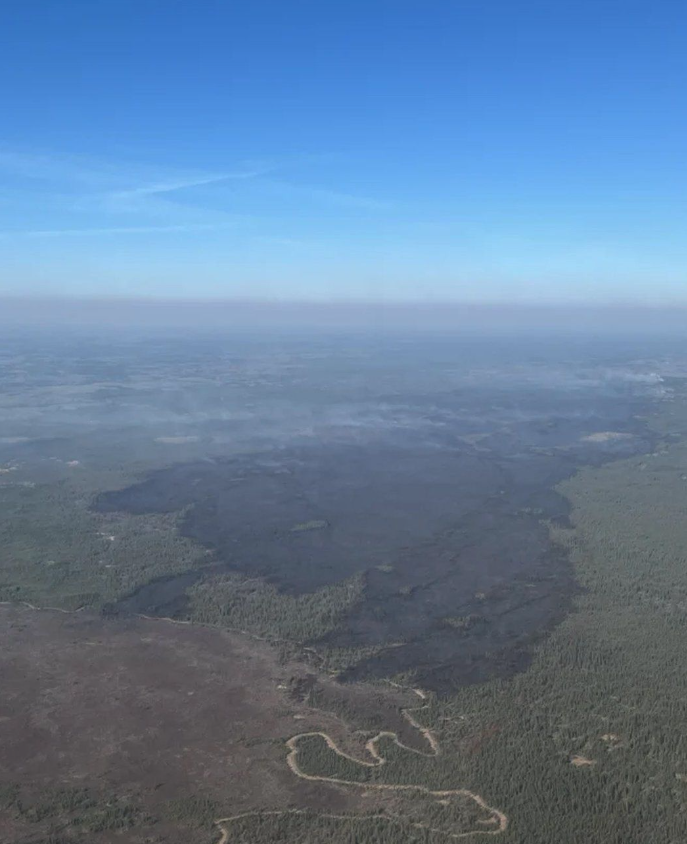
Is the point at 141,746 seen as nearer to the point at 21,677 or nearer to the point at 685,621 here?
the point at 21,677

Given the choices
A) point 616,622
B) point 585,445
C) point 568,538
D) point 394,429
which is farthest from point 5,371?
point 616,622

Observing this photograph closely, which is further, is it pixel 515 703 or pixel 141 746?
pixel 515 703

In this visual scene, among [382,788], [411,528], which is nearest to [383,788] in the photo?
[382,788]

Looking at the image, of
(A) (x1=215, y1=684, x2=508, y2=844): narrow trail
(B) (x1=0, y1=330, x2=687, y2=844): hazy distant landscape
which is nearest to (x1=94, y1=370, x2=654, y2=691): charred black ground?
(B) (x1=0, y1=330, x2=687, y2=844): hazy distant landscape

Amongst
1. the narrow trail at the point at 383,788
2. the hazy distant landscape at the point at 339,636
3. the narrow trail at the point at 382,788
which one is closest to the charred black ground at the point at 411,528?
the hazy distant landscape at the point at 339,636

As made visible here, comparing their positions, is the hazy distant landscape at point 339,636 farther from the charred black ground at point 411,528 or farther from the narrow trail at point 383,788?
the charred black ground at point 411,528

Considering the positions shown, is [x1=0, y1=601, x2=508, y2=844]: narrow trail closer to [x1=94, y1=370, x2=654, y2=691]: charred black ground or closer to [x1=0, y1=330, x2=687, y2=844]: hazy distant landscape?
[x1=0, y1=330, x2=687, y2=844]: hazy distant landscape
